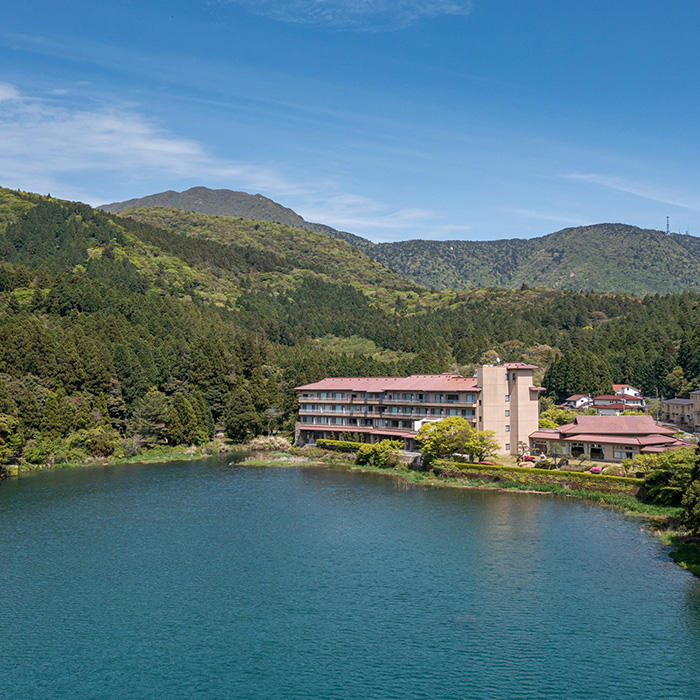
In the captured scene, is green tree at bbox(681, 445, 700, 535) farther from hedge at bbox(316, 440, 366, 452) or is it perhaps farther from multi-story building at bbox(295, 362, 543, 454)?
hedge at bbox(316, 440, 366, 452)

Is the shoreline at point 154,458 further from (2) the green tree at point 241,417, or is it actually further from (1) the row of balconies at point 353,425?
(1) the row of balconies at point 353,425

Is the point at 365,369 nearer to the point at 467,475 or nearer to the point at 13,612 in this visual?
the point at 467,475

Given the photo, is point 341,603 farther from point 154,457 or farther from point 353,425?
point 353,425

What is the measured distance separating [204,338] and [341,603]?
6864 cm

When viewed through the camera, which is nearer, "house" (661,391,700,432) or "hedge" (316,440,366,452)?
"hedge" (316,440,366,452)

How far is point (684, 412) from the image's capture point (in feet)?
308

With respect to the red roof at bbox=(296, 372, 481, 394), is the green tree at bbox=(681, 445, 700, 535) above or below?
below

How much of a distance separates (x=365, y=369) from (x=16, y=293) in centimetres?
5333

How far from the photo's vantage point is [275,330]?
14488 cm

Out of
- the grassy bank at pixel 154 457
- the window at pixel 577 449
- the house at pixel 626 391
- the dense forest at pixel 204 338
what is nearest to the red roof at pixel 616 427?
the window at pixel 577 449

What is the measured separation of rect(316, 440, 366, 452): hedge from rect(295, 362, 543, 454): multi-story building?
2.46 m

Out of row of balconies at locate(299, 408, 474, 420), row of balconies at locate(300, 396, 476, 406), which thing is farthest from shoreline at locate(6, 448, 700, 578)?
row of balconies at locate(300, 396, 476, 406)

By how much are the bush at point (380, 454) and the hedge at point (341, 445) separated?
1.93 m

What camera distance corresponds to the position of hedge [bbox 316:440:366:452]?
76.9m
